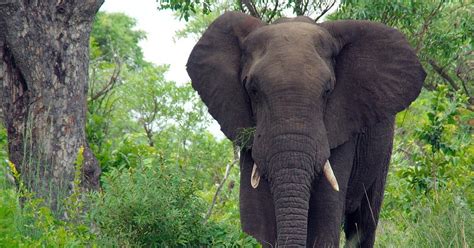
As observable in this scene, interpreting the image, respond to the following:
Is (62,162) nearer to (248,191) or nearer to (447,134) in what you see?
(248,191)

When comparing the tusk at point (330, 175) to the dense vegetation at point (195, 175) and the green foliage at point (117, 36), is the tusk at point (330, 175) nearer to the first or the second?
the dense vegetation at point (195, 175)

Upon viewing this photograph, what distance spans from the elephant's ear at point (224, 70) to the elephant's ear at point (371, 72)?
66 centimetres

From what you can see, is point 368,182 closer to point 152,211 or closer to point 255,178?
point 255,178

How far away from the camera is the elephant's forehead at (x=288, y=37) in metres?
8.61

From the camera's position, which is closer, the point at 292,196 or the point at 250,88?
the point at 292,196

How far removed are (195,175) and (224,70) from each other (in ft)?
5.88

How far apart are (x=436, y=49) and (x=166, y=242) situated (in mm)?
9295

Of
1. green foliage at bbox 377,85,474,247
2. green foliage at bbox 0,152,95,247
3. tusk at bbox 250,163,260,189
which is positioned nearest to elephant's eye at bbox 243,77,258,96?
tusk at bbox 250,163,260,189

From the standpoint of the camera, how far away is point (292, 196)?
26.8 ft

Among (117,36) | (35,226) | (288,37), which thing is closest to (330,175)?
(288,37)

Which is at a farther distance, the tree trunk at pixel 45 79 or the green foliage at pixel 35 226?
the tree trunk at pixel 45 79

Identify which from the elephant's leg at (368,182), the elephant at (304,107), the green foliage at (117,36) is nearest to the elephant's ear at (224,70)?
the elephant at (304,107)

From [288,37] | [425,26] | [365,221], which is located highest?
[288,37]

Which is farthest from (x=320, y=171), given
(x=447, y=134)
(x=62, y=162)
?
(x=447, y=134)
